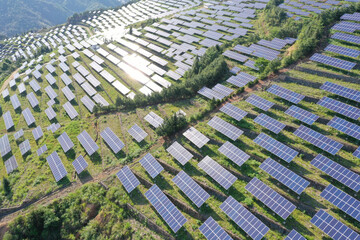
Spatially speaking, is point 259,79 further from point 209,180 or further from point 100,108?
point 100,108

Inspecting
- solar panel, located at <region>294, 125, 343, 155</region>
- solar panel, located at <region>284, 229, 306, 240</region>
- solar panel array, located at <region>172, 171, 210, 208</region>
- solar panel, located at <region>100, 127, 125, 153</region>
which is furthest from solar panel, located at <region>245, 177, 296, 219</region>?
solar panel, located at <region>100, 127, 125, 153</region>

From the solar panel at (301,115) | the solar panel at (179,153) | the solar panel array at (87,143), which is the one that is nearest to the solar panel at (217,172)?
the solar panel at (179,153)

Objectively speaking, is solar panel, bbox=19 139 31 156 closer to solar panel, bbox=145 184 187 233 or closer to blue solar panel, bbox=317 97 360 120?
solar panel, bbox=145 184 187 233

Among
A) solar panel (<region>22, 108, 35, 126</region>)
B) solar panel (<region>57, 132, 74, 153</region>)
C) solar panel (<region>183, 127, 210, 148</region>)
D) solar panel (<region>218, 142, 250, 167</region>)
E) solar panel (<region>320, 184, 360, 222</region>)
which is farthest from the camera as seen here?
Answer: solar panel (<region>22, 108, 35, 126</region>)

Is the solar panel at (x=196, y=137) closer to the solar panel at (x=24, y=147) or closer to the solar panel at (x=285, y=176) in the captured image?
the solar panel at (x=285, y=176)

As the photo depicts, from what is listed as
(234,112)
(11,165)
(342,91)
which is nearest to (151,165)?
(234,112)

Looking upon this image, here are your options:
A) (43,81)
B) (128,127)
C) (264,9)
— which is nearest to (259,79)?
(128,127)

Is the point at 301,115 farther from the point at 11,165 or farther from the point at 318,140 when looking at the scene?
the point at 11,165
